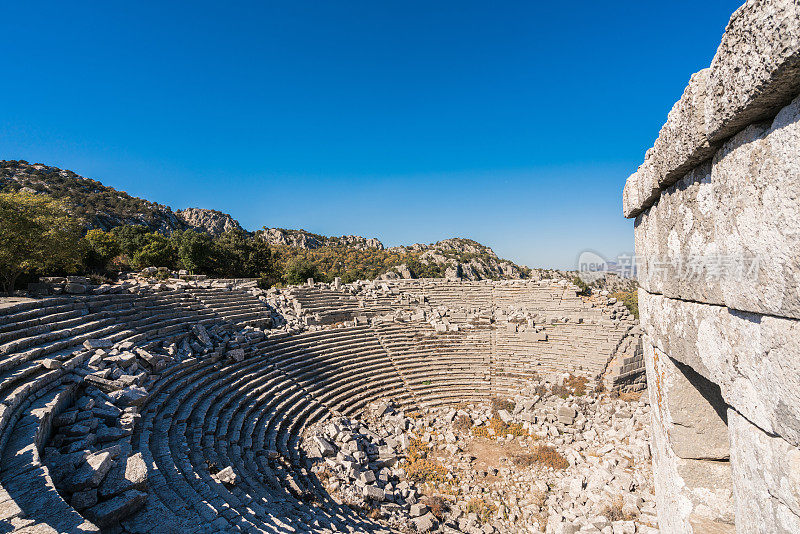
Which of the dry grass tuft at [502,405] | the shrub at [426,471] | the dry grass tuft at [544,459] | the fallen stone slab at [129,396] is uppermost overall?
the fallen stone slab at [129,396]

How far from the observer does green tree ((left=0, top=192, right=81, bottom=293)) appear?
36.3ft

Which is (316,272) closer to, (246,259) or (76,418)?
(246,259)

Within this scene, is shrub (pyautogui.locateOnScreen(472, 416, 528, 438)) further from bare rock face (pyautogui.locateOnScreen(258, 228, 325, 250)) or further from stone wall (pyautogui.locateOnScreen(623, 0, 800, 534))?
bare rock face (pyautogui.locateOnScreen(258, 228, 325, 250))

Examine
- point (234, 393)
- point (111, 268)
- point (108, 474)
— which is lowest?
point (234, 393)

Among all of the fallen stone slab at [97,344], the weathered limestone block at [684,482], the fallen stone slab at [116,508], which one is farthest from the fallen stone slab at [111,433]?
the weathered limestone block at [684,482]

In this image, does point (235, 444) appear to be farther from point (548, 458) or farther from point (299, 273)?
point (299, 273)

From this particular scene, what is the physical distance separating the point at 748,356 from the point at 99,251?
31227 mm

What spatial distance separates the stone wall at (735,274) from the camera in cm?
119

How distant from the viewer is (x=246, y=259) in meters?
33.2

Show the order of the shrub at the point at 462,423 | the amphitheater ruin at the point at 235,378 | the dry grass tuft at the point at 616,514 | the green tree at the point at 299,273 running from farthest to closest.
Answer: the green tree at the point at 299,273 → the shrub at the point at 462,423 → the dry grass tuft at the point at 616,514 → the amphitheater ruin at the point at 235,378

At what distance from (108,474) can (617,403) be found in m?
13.1

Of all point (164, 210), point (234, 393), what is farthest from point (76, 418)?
point (164, 210)

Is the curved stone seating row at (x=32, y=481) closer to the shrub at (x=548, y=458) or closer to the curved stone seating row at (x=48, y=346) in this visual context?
the curved stone seating row at (x=48, y=346)

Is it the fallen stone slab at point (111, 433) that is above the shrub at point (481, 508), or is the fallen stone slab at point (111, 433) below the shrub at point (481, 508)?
above
